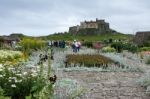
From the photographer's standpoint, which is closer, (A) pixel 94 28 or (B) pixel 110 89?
(B) pixel 110 89

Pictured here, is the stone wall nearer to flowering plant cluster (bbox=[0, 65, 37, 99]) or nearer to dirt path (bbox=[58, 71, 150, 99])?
dirt path (bbox=[58, 71, 150, 99])

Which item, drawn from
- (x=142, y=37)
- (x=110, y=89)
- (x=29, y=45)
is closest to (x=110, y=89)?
(x=110, y=89)

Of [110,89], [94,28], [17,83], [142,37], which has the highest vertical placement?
[94,28]

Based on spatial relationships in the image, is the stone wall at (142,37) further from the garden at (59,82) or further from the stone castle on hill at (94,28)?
the stone castle on hill at (94,28)

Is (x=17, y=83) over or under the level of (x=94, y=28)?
under

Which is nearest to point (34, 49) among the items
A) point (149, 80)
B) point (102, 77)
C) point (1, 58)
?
point (1, 58)

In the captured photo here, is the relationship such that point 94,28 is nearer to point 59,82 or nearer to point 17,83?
point 59,82

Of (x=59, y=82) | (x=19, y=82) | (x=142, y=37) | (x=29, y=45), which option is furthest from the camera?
Answer: (x=142, y=37)

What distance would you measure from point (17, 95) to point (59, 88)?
2709 millimetres

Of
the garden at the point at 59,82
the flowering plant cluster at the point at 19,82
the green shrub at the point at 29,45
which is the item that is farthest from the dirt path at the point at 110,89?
the green shrub at the point at 29,45

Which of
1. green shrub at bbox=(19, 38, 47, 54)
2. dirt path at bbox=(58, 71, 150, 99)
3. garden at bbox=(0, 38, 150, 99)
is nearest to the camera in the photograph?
garden at bbox=(0, 38, 150, 99)

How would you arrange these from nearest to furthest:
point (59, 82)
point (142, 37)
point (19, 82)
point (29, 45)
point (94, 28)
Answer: point (19, 82)
point (59, 82)
point (29, 45)
point (142, 37)
point (94, 28)

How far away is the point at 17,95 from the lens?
1087 cm

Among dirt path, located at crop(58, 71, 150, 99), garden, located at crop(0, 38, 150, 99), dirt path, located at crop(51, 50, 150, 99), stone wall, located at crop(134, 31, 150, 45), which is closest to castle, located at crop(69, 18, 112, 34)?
stone wall, located at crop(134, 31, 150, 45)
